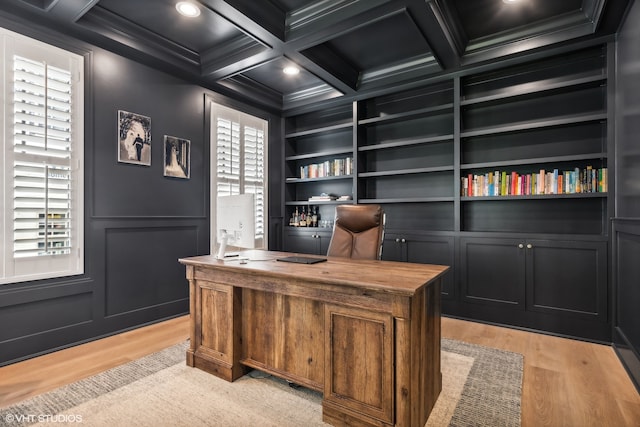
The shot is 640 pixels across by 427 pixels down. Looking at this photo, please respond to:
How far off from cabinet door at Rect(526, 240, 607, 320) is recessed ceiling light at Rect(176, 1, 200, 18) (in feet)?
11.7

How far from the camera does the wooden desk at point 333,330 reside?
1521mm

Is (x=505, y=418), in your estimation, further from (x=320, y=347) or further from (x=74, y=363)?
(x=74, y=363)

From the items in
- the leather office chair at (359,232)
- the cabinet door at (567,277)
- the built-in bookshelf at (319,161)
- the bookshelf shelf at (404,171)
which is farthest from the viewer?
Answer: the built-in bookshelf at (319,161)

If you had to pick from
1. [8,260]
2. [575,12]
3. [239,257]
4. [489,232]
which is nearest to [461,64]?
[575,12]

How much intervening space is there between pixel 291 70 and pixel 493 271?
3.08m

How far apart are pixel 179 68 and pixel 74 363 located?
2773mm

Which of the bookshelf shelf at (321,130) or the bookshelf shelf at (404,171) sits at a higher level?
the bookshelf shelf at (321,130)

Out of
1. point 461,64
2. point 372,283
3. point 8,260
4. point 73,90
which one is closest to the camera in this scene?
point 372,283

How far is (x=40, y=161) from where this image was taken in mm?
2525

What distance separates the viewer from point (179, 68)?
3.37m

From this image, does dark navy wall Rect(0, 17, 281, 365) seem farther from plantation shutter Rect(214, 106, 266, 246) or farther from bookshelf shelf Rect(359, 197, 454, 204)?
bookshelf shelf Rect(359, 197, 454, 204)

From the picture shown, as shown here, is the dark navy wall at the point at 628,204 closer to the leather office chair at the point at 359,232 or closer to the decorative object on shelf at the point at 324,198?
the leather office chair at the point at 359,232

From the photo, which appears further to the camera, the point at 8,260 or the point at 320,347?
the point at 8,260

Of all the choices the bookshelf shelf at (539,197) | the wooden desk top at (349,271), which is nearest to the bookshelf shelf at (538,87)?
the bookshelf shelf at (539,197)
